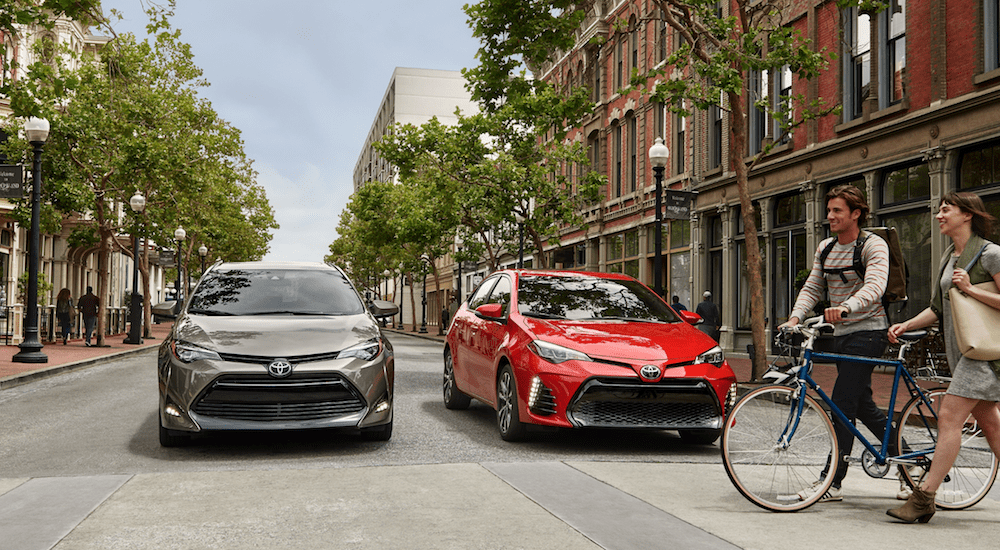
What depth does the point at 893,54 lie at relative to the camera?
18.9 meters

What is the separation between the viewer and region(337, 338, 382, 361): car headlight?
758 cm

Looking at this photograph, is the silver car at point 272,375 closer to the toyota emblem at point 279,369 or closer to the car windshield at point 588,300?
the toyota emblem at point 279,369

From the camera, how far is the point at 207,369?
7246 millimetres

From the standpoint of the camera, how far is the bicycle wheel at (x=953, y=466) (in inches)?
222

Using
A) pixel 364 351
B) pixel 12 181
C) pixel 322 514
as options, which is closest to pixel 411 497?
pixel 322 514

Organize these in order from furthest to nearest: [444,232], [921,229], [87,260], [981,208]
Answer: [87,260] < [444,232] < [921,229] < [981,208]

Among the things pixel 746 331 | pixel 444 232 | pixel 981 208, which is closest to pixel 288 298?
pixel 981 208

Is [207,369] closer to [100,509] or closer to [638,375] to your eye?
[100,509]

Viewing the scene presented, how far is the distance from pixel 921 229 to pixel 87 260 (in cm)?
3793

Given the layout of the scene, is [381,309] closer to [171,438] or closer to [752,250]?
[171,438]

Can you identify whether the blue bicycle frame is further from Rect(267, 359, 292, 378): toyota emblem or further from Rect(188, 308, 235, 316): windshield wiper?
Rect(188, 308, 235, 316): windshield wiper

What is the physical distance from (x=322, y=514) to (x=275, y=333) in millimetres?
2637

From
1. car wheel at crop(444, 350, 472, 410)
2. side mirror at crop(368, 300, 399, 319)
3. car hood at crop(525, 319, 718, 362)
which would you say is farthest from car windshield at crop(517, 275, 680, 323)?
car wheel at crop(444, 350, 472, 410)

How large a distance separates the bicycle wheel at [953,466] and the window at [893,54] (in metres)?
14.1
